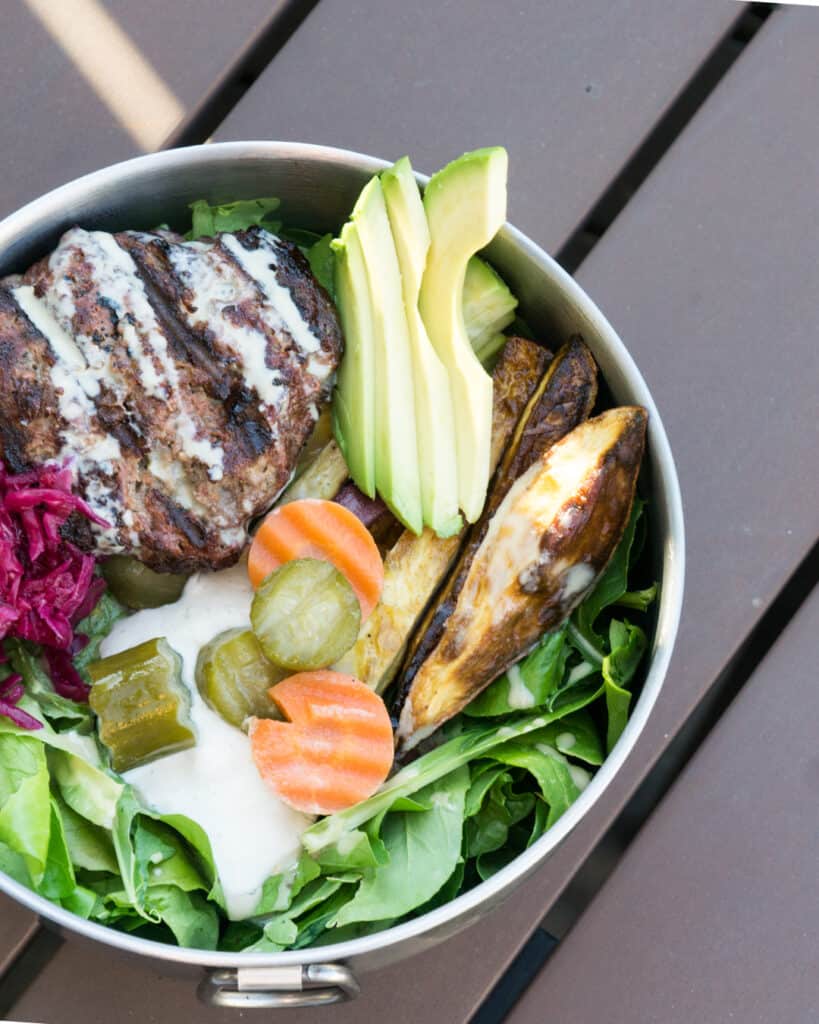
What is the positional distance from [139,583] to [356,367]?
1.20ft

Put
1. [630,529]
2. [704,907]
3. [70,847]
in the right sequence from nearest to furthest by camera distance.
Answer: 1. [70,847]
2. [630,529]
3. [704,907]

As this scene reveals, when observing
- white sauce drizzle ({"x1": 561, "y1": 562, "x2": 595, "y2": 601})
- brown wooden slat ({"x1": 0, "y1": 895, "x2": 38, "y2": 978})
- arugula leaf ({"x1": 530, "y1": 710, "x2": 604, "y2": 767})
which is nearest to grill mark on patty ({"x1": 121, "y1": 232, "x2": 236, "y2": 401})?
white sauce drizzle ({"x1": 561, "y1": 562, "x2": 595, "y2": 601})

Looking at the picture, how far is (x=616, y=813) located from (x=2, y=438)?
Answer: 35.6 inches

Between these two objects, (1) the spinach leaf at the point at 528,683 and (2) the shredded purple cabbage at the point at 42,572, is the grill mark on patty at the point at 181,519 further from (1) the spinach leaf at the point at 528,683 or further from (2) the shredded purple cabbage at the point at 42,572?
(1) the spinach leaf at the point at 528,683

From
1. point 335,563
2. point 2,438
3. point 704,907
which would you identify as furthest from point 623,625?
point 2,438

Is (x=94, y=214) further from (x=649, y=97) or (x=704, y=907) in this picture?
(x=704, y=907)

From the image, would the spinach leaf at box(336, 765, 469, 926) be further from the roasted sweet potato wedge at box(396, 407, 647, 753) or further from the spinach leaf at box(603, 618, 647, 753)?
the spinach leaf at box(603, 618, 647, 753)

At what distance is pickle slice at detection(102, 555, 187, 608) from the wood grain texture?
0.64 metres

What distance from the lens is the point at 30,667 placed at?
1.38 meters

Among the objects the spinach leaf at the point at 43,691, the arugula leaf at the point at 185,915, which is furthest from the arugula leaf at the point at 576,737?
the spinach leaf at the point at 43,691

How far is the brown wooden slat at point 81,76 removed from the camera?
5.33 feet

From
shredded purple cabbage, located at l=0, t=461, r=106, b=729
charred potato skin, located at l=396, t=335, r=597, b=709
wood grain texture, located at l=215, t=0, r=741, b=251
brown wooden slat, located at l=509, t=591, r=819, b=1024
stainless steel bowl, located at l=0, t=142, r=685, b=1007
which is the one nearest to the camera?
stainless steel bowl, located at l=0, t=142, r=685, b=1007

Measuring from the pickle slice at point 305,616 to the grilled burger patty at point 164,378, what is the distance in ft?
0.31

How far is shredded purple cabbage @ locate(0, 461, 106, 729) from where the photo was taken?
4.28ft
